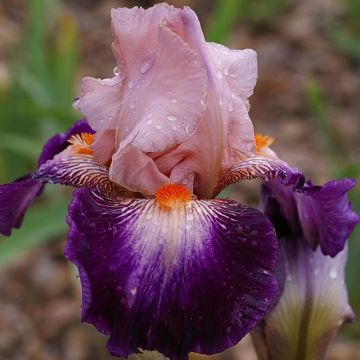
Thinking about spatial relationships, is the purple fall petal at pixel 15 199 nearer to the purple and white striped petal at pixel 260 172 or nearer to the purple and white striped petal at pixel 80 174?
the purple and white striped petal at pixel 80 174

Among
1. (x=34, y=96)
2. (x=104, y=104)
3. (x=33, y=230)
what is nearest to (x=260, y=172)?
A: (x=104, y=104)

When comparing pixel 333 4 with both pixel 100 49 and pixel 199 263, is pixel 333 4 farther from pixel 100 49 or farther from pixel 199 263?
pixel 199 263

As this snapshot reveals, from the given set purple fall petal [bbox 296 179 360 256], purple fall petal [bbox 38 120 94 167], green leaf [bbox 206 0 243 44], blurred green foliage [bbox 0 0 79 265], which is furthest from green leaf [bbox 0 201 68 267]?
purple fall petal [bbox 296 179 360 256]

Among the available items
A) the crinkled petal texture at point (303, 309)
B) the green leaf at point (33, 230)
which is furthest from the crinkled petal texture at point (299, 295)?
the green leaf at point (33, 230)

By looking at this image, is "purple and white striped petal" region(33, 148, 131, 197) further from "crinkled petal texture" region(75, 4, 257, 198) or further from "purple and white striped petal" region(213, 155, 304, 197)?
"purple and white striped petal" region(213, 155, 304, 197)

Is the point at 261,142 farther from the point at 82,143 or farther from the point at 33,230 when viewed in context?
the point at 33,230

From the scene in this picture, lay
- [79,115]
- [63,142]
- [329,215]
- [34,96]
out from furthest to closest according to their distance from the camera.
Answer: [34,96] → [79,115] → [63,142] → [329,215]
